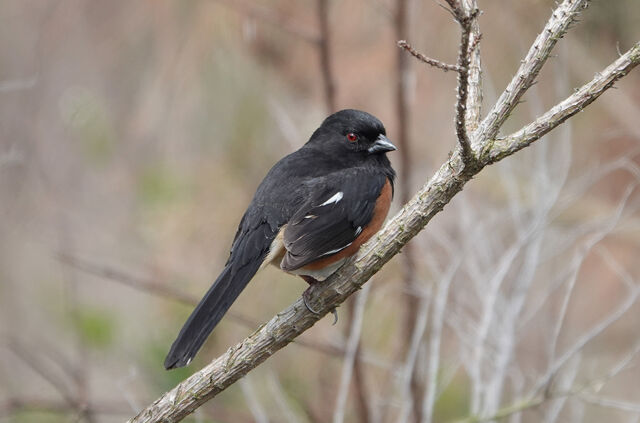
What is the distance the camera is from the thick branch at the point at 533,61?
194 cm

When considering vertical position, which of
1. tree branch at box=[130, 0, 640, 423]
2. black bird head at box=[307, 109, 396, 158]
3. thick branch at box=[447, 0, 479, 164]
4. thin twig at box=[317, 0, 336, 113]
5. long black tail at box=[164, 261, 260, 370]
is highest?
thin twig at box=[317, 0, 336, 113]

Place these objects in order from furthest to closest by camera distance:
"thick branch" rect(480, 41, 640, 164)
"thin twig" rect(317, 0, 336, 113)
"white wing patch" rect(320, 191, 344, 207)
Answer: "thin twig" rect(317, 0, 336, 113)
"white wing patch" rect(320, 191, 344, 207)
"thick branch" rect(480, 41, 640, 164)

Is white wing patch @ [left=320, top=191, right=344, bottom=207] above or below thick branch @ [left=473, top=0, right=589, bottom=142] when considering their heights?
above

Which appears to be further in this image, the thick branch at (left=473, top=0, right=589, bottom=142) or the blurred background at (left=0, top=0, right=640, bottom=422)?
the blurred background at (left=0, top=0, right=640, bottom=422)

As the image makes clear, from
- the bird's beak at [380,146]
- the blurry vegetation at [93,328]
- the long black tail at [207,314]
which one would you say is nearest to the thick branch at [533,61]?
the long black tail at [207,314]

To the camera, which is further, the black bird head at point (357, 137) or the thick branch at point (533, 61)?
the black bird head at point (357, 137)

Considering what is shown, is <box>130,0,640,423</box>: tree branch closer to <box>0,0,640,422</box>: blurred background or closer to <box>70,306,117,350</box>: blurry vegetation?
<box>0,0,640,422</box>: blurred background

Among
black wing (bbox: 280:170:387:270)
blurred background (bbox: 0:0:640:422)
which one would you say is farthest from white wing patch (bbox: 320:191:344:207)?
blurred background (bbox: 0:0:640:422)

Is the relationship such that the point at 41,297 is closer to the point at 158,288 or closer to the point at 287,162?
the point at 158,288

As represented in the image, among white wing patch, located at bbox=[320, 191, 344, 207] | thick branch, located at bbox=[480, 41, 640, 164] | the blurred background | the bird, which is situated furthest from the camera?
the blurred background

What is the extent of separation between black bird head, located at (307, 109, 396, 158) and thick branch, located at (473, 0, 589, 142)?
1061mm

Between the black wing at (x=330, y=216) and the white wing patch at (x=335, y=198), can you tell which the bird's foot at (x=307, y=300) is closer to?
the black wing at (x=330, y=216)

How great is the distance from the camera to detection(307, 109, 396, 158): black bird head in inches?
121

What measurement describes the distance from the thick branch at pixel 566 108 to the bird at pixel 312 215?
0.80m
